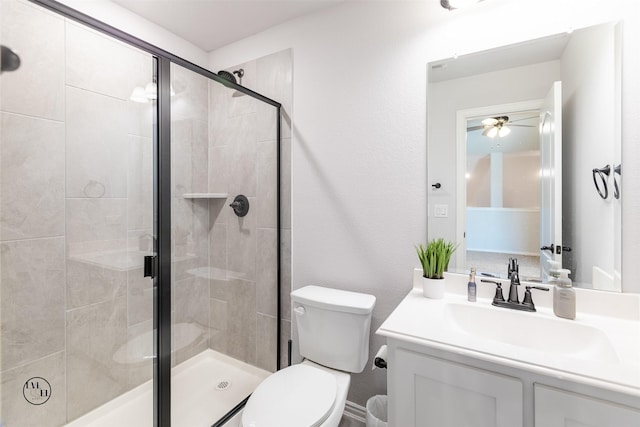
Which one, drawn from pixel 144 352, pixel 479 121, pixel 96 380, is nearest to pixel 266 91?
pixel 479 121

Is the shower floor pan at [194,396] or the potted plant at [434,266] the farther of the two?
the shower floor pan at [194,396]

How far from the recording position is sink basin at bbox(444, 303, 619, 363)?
94 cm

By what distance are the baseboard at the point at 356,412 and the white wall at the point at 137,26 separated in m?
2.54

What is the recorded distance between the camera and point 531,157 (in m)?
1.21

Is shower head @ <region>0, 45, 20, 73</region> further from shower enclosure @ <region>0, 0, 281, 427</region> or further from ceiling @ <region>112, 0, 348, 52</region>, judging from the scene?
ceiling @ <region>112, 0, 348, 52</region>

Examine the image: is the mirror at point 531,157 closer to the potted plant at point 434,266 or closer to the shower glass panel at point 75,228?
the potted plant at point 434,266

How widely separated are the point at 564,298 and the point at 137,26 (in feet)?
8.56

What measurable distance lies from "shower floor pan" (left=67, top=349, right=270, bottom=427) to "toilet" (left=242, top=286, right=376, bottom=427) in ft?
1.94

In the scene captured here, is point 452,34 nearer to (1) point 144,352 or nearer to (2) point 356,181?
(2) point 356,181

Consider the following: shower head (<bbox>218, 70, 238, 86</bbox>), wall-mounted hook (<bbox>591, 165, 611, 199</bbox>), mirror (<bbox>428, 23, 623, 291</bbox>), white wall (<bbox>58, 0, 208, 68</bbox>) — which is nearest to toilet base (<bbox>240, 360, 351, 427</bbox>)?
mirror (<bbox>428, 23, 623, 291</bbox>)

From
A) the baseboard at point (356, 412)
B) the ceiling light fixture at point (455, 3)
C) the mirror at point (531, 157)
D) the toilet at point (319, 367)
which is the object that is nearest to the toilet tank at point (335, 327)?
the toilet at point (319, 367)

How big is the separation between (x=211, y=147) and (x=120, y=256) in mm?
757

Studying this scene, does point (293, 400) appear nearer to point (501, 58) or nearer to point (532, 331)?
point (532, 331)

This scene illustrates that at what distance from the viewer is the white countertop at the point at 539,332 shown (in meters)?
0.73
